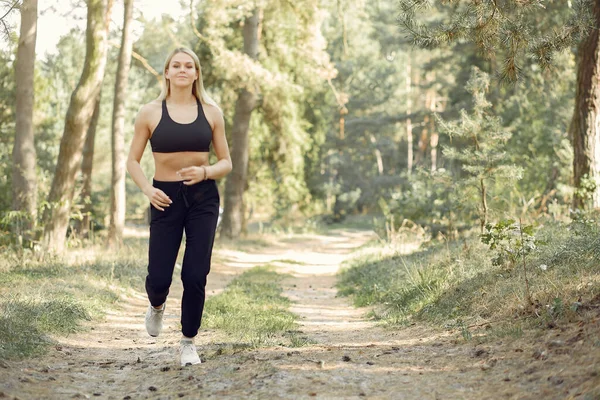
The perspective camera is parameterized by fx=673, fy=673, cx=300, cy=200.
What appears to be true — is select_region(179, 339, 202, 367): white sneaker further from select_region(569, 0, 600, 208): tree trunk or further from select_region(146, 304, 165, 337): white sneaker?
select_region(569, 0, 600, 208): tree trunk

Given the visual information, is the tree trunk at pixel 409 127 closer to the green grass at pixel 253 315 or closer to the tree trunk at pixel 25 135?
the tree trunk at pixel 25 135

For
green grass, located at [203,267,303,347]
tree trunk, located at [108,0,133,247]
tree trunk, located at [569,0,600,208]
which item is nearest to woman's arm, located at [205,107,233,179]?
green grass, located at [203,267,303,347]

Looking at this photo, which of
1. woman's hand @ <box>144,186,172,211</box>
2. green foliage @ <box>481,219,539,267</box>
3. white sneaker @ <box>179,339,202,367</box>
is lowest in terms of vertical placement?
white sneaker @ <box>179,339,202,367</box>

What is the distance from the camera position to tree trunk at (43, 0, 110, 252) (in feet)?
41.3

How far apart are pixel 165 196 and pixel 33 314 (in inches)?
111

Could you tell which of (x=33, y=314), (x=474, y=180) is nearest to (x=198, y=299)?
(x=33, y=314)

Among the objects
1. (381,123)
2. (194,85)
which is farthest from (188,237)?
(381,123)

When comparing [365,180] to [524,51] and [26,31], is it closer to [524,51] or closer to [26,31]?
[26,31]

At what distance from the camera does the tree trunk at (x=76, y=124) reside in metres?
12.6

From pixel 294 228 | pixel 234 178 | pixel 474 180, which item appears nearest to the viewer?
pixel 474 180

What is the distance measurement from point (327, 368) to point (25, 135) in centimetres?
973

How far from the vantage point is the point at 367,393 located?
4.25 metres

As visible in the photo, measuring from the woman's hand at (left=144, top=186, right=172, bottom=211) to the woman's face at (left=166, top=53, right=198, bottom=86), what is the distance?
2.88 feet

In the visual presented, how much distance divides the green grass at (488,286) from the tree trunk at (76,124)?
588 cm
